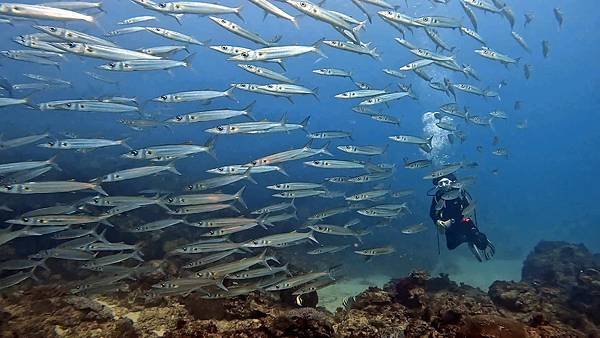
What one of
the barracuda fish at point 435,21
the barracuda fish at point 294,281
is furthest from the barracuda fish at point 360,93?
the barracuda fish at point 294,281

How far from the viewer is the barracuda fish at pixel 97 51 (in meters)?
6.72

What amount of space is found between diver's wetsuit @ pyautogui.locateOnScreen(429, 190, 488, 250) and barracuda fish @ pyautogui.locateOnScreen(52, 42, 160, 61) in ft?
23.9

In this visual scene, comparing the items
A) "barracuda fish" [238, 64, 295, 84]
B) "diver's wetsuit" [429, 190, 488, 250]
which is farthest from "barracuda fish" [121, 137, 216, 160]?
"diver's wetsuit" [429, 190, 488, 250]

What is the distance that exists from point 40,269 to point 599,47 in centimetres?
9407

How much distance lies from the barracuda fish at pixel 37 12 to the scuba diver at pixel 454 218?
8.04 meters

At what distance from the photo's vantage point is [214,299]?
19.0 feet

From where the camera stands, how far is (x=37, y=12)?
20.8ft

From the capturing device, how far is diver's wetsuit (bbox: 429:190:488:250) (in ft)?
31.4

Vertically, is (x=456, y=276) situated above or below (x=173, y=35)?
below

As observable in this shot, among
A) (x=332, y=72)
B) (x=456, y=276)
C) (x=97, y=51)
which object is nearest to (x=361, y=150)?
(x=332, y=72)

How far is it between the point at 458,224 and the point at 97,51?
836cm

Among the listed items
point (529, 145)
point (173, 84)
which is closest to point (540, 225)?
point (173, 84)

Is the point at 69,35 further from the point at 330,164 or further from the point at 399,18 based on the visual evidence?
the point at 399,18

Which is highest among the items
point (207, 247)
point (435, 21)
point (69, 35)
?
point (435, 21)
